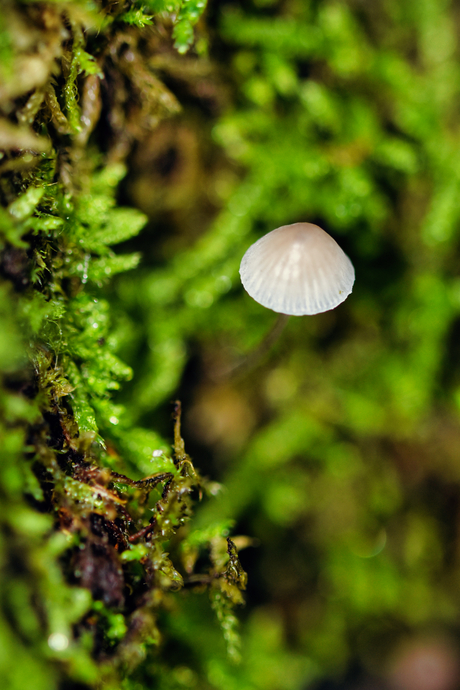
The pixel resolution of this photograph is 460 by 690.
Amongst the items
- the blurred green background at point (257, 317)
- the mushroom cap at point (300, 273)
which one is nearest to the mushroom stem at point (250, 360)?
the blurred green background at point (257, 317)

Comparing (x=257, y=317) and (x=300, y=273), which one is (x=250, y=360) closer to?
(x=257, y=317)

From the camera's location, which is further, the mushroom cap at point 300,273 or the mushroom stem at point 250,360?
the mushroom stem at point 250,360

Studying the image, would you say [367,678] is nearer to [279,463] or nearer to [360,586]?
[360,586]

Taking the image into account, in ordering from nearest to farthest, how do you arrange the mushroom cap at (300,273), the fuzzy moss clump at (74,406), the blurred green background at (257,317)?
the fuzzy moss clump at (74,406)
the blurred green background at (257,317)
the mushroom cap at (300,273)

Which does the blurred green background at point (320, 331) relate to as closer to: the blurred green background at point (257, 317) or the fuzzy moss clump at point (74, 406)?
the blurred green background at point (257, 317)

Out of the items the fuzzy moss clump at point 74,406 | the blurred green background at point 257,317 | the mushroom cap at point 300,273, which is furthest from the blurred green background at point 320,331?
the mushroom cap at point 300,273

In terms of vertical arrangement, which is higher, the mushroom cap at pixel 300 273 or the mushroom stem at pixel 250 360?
the mushroom cap at pixel 300 273

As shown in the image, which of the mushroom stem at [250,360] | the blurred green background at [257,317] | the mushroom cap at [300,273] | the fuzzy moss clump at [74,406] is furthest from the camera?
the mushroom stem at [250,360]

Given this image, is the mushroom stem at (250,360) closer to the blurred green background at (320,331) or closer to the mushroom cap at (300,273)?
the blurred green background at (320,331)
